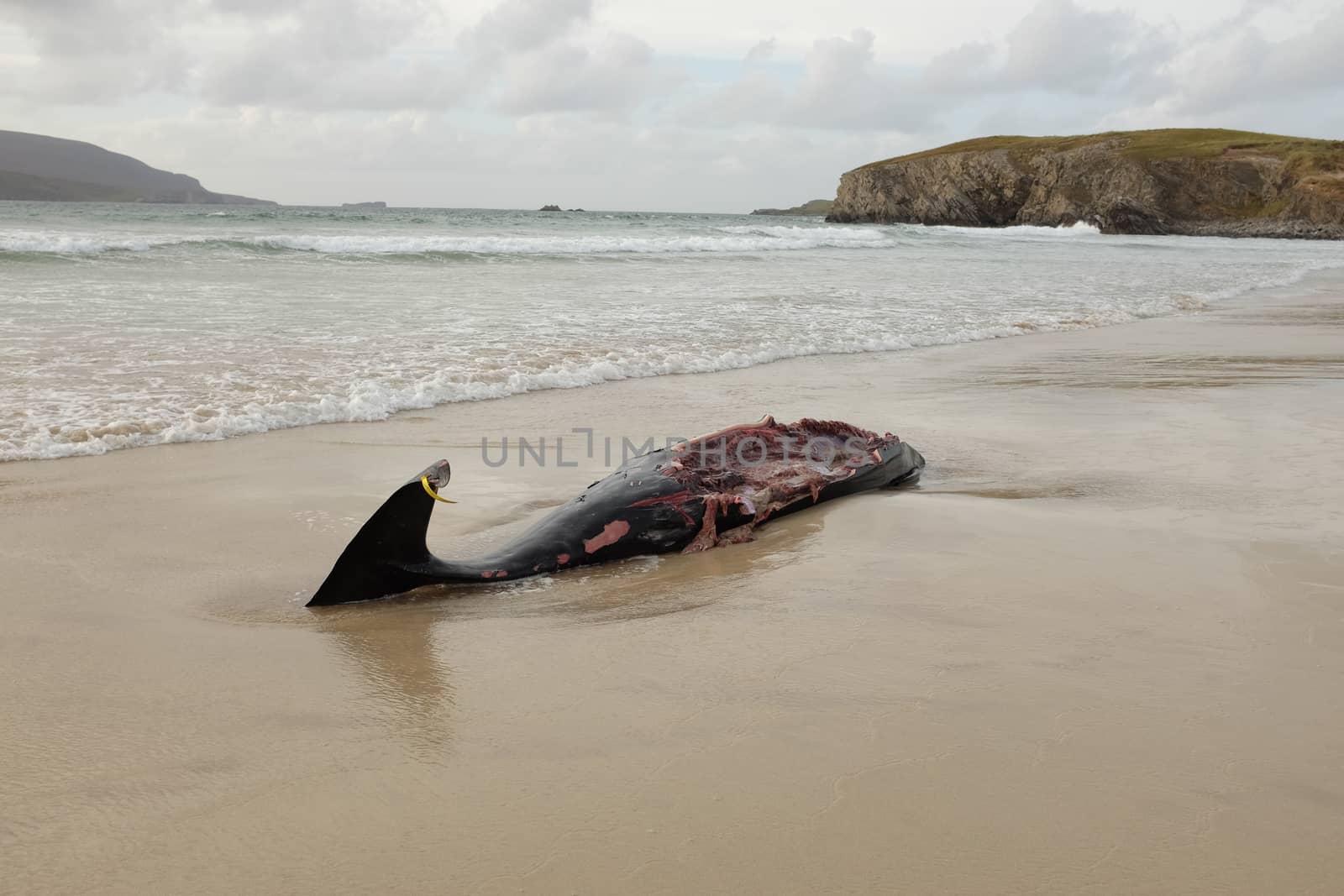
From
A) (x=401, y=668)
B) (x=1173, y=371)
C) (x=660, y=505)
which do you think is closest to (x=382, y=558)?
(x=401, y=668)

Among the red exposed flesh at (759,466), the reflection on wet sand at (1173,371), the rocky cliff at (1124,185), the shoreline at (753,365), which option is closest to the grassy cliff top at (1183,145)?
the rocky cliff at (1124,185)

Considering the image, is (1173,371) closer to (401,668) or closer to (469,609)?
(469,609)

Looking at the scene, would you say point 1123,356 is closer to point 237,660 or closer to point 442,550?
point 442,550

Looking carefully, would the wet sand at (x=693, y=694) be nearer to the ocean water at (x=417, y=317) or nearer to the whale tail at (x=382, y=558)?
the whale tail at (x=382, y=558)

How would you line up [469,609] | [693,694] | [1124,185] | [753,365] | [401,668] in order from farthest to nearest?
[1124,185]
[753,365]
[469,609]
[401,668]
[693,694]

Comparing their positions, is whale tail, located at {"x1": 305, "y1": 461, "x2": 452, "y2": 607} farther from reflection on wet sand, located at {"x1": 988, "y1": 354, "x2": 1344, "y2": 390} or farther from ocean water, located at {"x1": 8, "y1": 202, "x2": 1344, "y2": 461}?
reflection on wet sand, located at {"x1": 988, "y1": 354, "x2": 1344, "y2": 390}

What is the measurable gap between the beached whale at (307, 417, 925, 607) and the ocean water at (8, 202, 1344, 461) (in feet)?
10.2

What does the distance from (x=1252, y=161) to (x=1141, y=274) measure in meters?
54.2

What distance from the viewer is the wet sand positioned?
194 cm

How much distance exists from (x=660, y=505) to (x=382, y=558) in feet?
4.09

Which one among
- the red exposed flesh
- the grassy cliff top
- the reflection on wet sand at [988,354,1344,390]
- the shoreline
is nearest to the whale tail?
the red exposed flesh

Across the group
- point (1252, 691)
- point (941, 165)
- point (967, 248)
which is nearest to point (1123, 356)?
point (1252, 691)

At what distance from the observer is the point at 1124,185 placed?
68.5 meters

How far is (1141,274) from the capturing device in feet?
74.5
